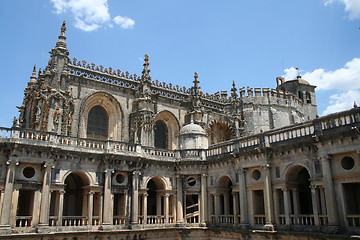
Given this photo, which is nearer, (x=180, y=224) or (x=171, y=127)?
(x=180, y=224)

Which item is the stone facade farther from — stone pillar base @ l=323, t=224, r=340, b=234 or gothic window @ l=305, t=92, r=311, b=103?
gothic window @ l=305, t=92, r=311, b=103

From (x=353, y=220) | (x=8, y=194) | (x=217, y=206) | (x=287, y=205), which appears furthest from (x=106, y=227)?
(x=353, y=220)

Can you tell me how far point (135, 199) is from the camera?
2669 centimetres

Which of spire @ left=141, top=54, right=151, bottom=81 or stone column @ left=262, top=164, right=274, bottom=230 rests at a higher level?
spire @ left=141, top=54, right=151, bottom=81

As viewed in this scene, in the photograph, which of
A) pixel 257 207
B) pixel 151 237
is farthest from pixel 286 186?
pixel 151 237

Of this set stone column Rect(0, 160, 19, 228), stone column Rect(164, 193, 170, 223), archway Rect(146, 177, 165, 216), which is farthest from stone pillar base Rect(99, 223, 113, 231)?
stone column Rect(0, 160, 19, 228)

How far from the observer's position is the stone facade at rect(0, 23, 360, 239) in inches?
821

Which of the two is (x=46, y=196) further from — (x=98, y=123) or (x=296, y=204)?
(x=296, y=204)

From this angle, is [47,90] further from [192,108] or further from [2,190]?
[192,108]

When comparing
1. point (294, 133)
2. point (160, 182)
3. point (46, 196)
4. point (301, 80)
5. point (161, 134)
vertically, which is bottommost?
point (46, 196)

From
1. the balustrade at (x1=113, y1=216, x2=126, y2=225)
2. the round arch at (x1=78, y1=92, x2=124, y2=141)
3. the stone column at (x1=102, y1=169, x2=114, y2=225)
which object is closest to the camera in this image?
the stone column at (x1=102, y1=169, x2=114, y2=225)

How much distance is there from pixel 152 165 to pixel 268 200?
33.3 feet

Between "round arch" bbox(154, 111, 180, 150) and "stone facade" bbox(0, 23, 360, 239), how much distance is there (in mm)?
111

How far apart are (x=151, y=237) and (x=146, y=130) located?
9.39 m
